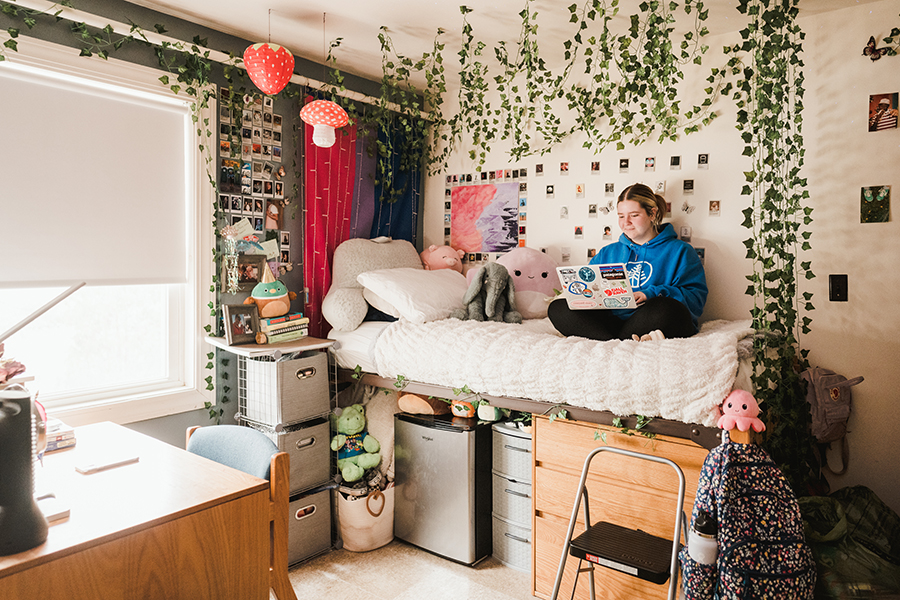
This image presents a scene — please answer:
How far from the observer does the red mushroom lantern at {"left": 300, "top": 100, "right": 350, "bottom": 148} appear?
2.66 m

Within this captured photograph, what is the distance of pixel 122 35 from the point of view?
90.9 inches

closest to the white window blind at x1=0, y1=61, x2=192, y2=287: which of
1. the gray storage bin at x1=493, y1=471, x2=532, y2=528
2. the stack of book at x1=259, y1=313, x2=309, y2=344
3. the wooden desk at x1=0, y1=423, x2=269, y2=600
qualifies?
the stack of book at x1=259, y1=313, x2=309, y2=344

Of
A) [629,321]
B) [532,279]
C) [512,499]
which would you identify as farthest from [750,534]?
[532,279]

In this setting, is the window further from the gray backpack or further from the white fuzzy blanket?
the gray backpack

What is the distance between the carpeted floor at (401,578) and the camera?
88.6 inches

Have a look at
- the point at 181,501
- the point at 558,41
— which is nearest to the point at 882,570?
the point at 181,501

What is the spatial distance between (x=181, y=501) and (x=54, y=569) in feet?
0.79

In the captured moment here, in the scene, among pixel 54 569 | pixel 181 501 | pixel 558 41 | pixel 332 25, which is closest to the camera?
pixel 54 569

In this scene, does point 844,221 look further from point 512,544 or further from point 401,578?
point 401,578

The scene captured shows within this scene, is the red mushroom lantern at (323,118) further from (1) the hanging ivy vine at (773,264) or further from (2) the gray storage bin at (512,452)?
(1) the hanging ivy vine at (773,264)

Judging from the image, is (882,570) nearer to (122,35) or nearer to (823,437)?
(823,437)

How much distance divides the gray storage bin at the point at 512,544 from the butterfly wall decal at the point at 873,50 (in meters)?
2.41

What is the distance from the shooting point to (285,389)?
2.47m

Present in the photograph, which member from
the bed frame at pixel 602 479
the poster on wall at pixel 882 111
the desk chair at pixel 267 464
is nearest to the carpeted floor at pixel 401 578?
the bed frame at pixel 602 479
